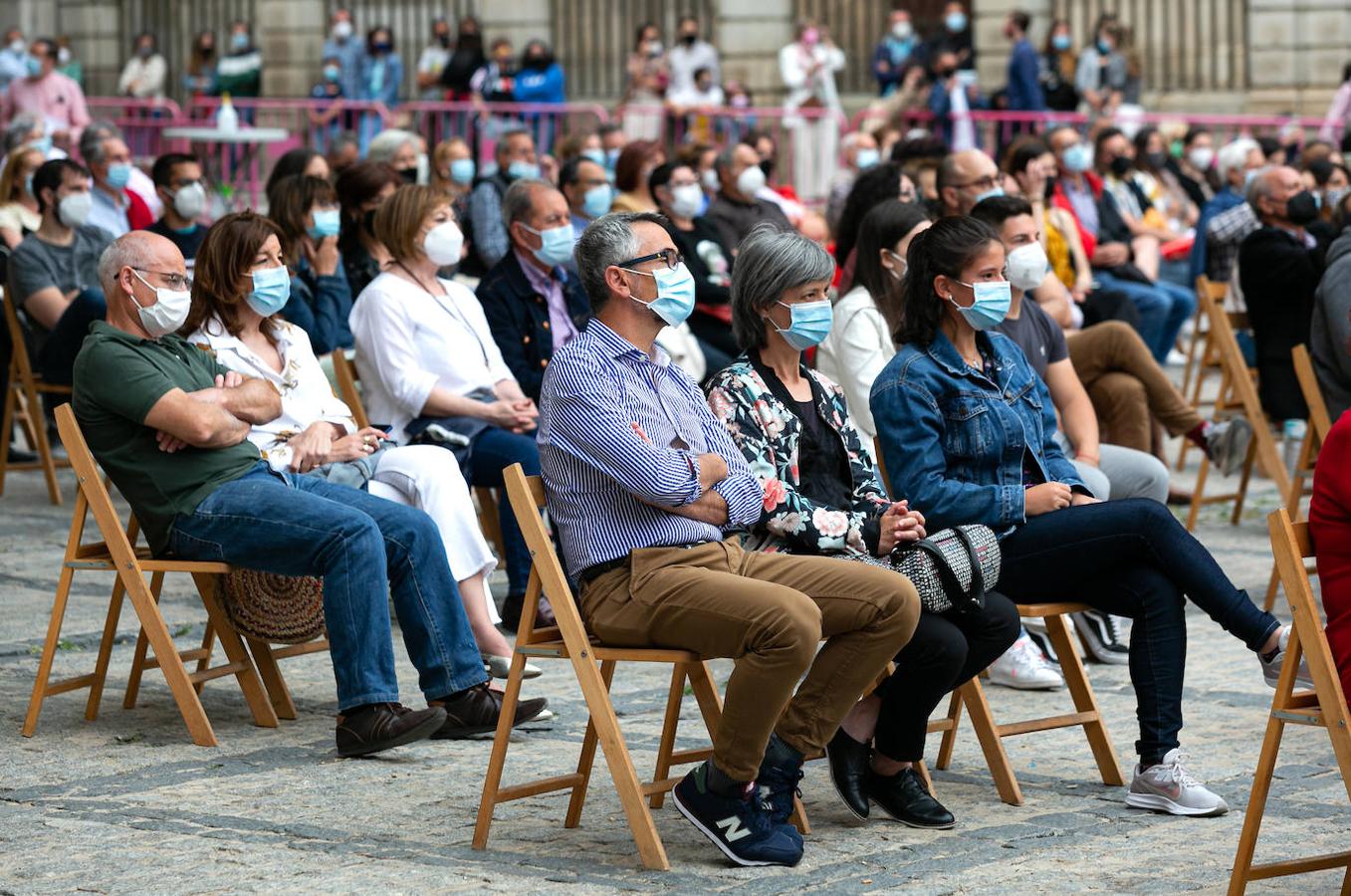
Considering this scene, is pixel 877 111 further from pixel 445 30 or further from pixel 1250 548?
pixel 1250 548

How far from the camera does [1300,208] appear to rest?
9.94 metres

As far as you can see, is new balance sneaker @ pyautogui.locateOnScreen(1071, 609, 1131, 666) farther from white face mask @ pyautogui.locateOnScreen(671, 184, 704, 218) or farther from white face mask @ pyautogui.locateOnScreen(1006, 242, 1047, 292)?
white face mask @ pyautogui.locateOnScreen(671, 184, 704, 218)

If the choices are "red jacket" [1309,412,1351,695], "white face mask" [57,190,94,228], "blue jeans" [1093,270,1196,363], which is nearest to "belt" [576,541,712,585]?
"red jacket" [1309,412,1351,695]

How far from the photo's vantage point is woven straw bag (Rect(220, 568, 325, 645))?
6234 mm

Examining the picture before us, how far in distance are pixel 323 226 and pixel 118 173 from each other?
3260 millimetres

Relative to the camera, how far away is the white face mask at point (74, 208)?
32.9ft

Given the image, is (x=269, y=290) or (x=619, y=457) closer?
(x=619, y=457)

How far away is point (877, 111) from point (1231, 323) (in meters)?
13.0

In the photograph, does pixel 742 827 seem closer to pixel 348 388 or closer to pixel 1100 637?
pixel 1100 637

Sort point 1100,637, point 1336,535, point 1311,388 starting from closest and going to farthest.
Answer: point 1336,535, point 1100,637, point 1311,388

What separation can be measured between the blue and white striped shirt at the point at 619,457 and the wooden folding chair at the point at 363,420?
207cm

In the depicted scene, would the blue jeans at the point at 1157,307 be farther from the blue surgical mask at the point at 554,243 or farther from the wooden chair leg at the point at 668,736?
the wooden chair leg at the point at 668,736

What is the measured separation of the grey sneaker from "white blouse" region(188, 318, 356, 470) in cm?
417

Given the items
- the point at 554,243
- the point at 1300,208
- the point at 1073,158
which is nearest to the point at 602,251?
the point at 554,243
